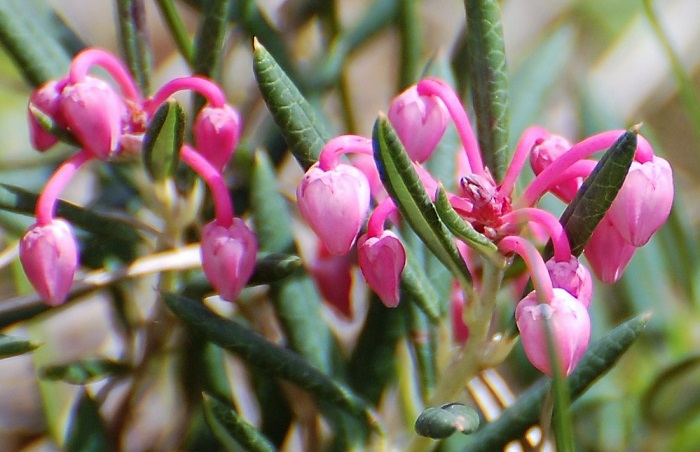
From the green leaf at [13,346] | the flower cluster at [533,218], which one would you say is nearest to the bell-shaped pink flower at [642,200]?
the flower cluster at [533,218]

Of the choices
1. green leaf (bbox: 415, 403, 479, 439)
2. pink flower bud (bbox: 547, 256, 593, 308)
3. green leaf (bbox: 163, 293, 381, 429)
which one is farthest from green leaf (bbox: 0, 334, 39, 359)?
pink flower bud (bbox: 547, 256, 593, 308)

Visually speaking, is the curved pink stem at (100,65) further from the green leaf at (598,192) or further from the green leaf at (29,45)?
the green leaf at (598,192)

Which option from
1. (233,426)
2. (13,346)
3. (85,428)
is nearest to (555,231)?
(233,426)

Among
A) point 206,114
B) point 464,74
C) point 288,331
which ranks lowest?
point 288,331

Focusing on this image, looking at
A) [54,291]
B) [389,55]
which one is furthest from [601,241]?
[389,55]

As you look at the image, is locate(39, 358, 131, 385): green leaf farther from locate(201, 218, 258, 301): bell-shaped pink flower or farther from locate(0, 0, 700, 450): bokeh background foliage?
locate(201, 218, 258, 301): bell-shaped pink flower

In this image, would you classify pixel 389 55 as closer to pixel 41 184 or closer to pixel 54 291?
pixel 41 184
